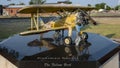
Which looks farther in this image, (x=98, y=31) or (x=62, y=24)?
(x=98, y=31)

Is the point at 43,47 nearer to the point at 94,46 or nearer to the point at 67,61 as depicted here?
the point at 94,46

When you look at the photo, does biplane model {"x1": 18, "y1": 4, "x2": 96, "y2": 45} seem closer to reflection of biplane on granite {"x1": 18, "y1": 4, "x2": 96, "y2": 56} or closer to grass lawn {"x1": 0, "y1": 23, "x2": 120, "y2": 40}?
reflection of biplane on granite {"x1": 18, "y1": 4, "x2": 96, "y2": 56}

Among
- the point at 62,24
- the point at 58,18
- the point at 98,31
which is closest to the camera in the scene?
the point at 62,24

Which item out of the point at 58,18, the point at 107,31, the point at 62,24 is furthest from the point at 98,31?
the point at 62,24

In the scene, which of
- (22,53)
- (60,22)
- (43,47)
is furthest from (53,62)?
(60,22)

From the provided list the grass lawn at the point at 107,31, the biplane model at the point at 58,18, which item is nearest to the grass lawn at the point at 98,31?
the grass lawn at the point at 107,31

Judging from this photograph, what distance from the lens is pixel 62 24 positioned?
10.9 metres

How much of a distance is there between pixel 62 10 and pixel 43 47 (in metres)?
6.41

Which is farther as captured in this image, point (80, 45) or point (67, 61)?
point (80, 45)

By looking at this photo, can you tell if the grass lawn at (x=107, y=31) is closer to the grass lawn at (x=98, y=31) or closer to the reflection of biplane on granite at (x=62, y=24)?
the grass lawn at (x=98, y=31)

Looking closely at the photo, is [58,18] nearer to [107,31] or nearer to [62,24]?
[62,24]

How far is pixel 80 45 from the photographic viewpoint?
6.41 metres

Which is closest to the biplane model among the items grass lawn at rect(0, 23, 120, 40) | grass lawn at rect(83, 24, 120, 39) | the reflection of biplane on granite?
the reflection of biplane on granite

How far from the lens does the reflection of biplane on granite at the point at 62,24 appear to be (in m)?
6.72
